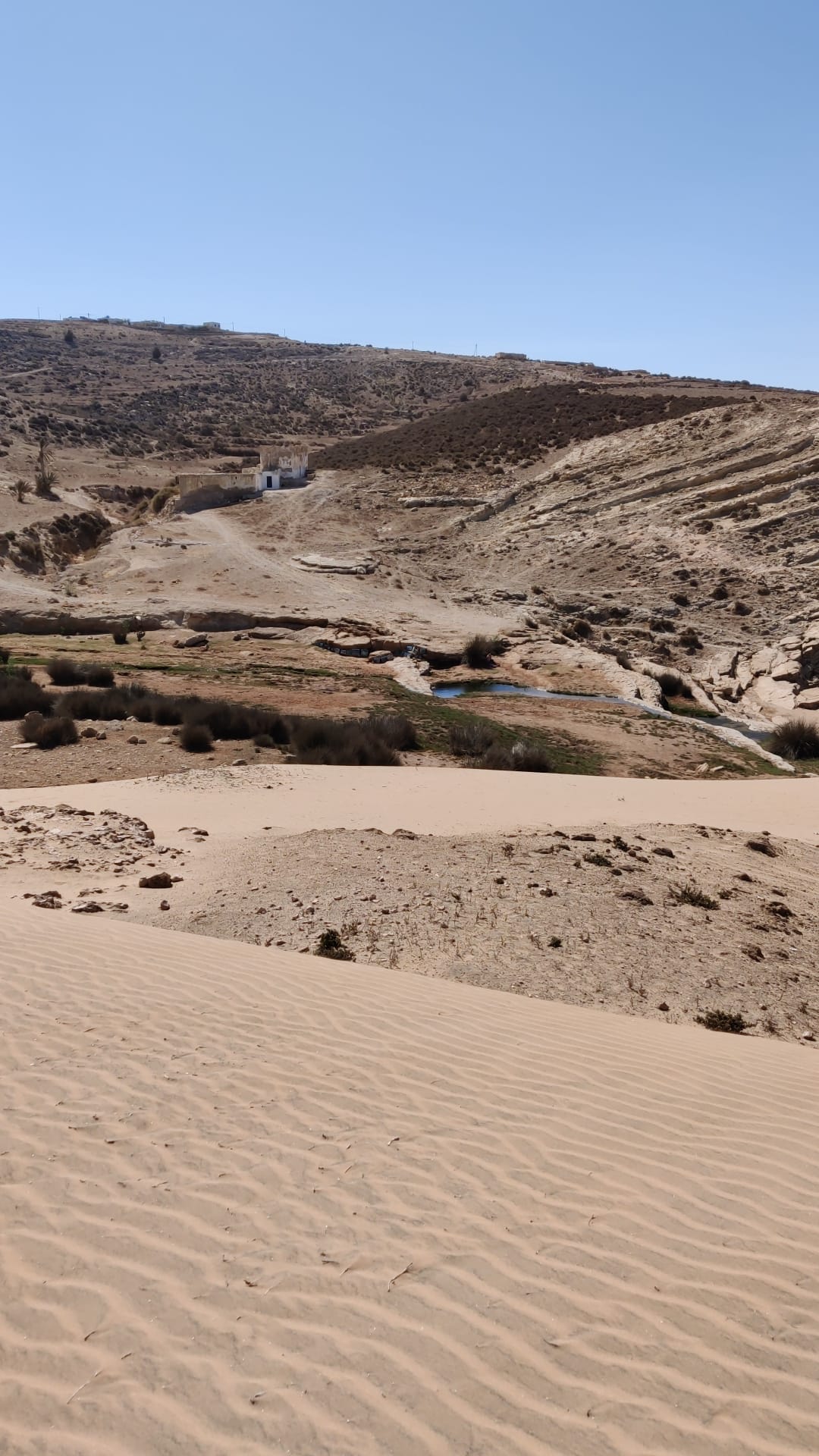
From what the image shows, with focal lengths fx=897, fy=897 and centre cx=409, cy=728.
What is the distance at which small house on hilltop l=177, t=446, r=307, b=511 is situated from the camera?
47.8m

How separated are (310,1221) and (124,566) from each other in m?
36.9

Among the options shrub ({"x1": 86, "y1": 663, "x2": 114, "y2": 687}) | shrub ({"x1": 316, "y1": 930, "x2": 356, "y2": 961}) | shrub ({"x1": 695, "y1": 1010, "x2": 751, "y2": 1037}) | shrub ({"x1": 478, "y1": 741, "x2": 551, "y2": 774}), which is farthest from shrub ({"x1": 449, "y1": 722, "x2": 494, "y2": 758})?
shrub ({"x1": 695, "y1": 1010, "x2": 751, "y2": 1037})

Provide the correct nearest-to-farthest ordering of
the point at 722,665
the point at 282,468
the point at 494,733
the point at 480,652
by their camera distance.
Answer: the point at 494,733 → the point at 480,652 → the point at 722,665 → the point at 282,468

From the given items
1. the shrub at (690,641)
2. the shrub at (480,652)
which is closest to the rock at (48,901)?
the shrub at (480,652)

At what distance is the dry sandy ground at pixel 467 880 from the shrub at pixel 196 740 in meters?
1.99

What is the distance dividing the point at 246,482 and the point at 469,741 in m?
35.3

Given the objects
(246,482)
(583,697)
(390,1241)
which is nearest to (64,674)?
(583,697)

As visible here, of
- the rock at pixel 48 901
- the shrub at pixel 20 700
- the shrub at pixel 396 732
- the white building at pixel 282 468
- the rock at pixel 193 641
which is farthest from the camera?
the white building at pixel 282 468

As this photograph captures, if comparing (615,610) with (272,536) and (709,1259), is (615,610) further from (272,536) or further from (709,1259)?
(709,1259)

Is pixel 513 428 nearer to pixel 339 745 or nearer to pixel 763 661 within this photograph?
pixel 763 661

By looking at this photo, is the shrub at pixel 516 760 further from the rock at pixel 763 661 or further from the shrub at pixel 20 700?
the rock at pixel 763 661

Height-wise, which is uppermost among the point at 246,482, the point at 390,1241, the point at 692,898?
the point at 246,482

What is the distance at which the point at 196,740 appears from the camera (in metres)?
17.7

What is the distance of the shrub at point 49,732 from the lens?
17.4 m
